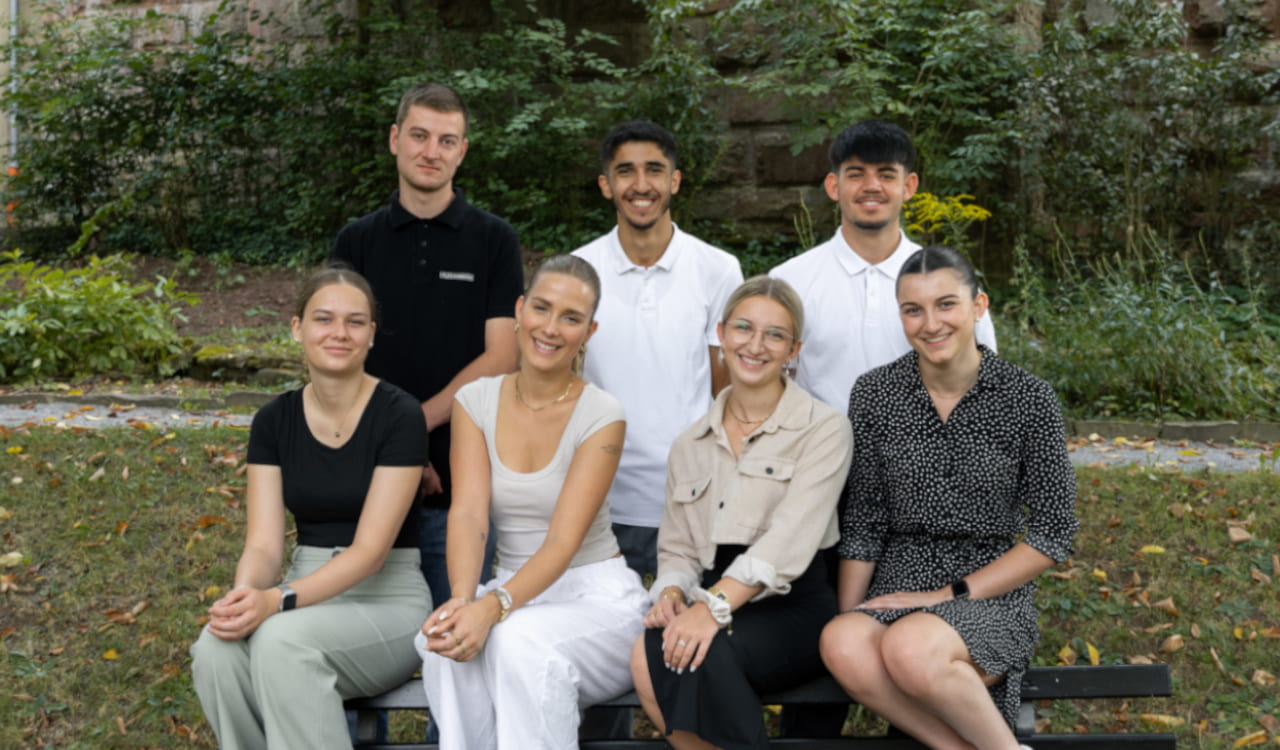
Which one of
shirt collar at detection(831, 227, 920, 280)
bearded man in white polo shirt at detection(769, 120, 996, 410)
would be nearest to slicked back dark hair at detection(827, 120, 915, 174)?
bearded man in white polo shirt at detection(769, 120, 996, 410)

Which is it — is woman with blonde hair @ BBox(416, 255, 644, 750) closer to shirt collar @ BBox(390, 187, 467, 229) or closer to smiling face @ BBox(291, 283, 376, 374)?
smiling face @ BBox(291, 283, 376, 374)

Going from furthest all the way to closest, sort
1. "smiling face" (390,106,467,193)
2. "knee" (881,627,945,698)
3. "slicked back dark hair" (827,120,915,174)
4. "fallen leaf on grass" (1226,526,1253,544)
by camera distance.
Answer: "fallen leaf on grass" (1226,526,1253,544) < "smiling face" (390,106,467,193) < "slicked back dark hair" (827,120,915,174) < "knee" (881,627,945,698)

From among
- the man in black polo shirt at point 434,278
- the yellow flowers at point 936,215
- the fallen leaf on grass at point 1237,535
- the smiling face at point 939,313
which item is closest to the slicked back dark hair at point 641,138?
the man in black polo shirt at point 434,278

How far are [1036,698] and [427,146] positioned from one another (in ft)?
7.16

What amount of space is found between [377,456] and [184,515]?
2356mm

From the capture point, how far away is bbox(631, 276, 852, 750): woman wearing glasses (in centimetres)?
268

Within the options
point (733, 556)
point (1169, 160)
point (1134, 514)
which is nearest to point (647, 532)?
point (733, 556)

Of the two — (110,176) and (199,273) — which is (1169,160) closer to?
(199,273)

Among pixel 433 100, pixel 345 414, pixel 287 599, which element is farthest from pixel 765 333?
pixel 287 599

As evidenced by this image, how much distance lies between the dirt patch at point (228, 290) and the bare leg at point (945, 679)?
7028 millimetres

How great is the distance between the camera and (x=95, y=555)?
4641mm

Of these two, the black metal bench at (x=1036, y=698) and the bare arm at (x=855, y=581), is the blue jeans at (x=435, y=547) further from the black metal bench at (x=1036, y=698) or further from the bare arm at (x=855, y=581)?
the bare arm at (x=855, y=581)

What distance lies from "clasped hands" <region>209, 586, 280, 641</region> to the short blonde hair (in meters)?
1.32

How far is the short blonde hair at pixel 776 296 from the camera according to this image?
3014mm
